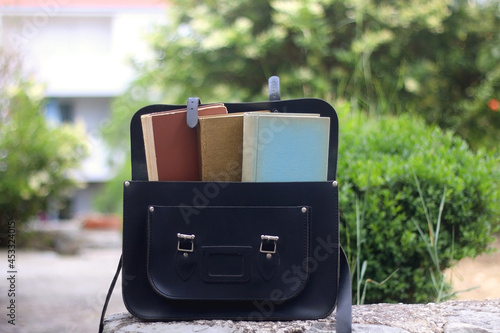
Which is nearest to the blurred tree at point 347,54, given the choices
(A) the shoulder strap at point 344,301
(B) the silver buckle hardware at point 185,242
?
(A) the shoulder strap at point 344,301

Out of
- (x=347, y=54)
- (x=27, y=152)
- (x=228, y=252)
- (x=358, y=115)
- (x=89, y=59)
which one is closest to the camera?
(x=228, y=252)

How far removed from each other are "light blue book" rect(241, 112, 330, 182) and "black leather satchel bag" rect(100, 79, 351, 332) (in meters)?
0.06

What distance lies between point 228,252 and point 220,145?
28 centimetres

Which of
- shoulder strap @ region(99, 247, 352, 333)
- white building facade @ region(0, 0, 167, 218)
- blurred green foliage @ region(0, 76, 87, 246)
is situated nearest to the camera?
shoulder strap @ region(99, 247, 352, 333)

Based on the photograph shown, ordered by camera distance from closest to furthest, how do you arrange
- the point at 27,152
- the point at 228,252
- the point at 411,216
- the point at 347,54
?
the point at 228,252
the point at 411,216
the point at 347,54
the point at 27,152

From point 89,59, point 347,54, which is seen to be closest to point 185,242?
point 347,54

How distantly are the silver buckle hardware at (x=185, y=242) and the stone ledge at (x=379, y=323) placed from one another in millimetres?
186

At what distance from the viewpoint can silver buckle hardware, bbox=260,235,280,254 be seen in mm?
1398

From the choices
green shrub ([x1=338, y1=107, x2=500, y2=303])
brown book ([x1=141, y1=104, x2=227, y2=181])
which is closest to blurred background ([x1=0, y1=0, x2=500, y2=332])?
green shrub ([x1=338, y1=107, x2=500, y2=303])

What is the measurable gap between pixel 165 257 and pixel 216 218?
16 cm

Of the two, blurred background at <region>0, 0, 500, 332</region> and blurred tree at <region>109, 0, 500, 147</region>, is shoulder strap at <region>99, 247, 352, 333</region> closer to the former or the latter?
blurred background at <region>0, 0, 500, 332</region>

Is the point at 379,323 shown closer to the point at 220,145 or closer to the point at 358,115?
the point at 220,145

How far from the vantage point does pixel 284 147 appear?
1481mm

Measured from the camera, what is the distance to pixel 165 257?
1.41 meters
